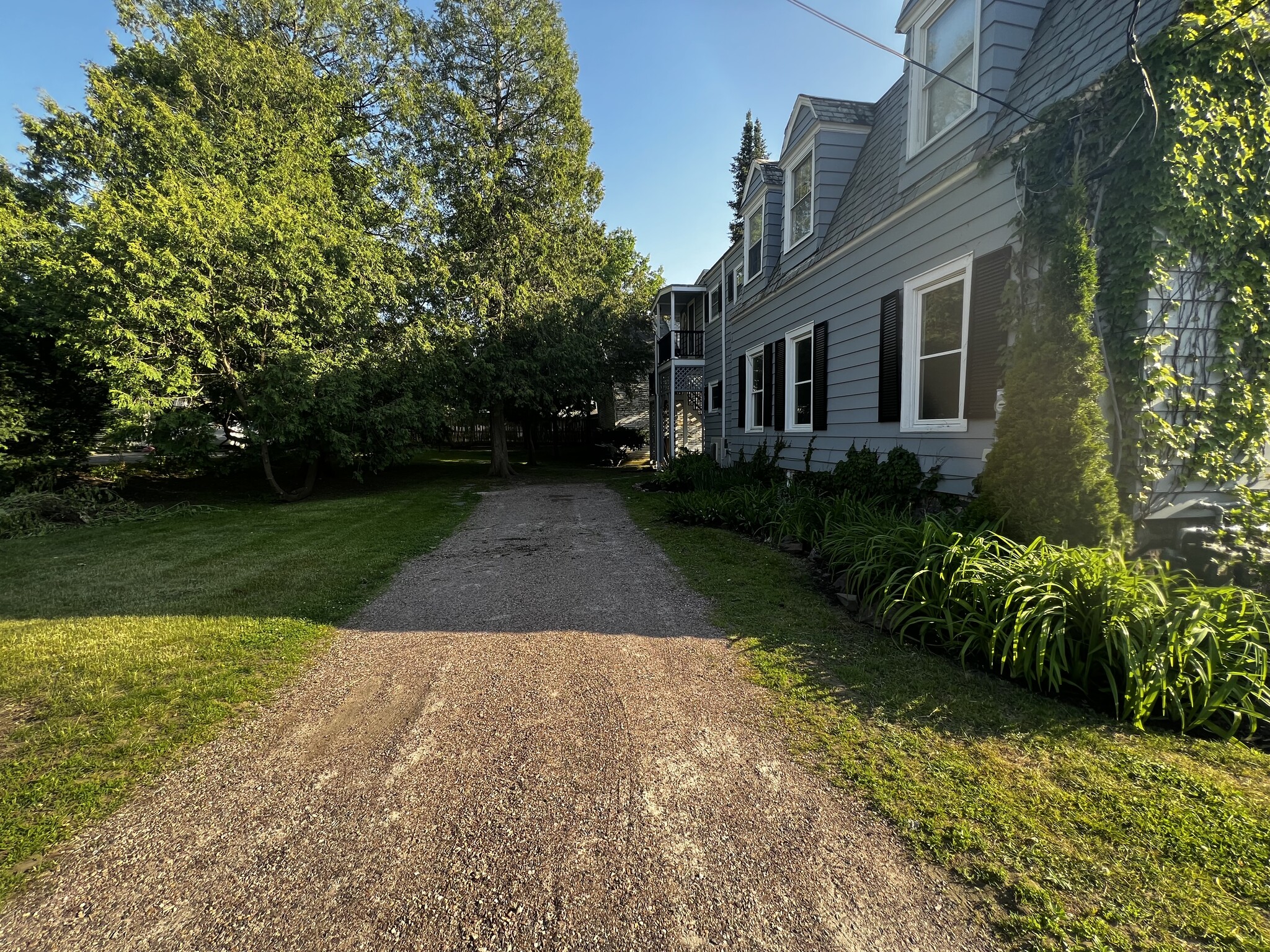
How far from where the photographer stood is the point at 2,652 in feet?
11.8

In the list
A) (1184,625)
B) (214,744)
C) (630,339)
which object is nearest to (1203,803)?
(1184,625)

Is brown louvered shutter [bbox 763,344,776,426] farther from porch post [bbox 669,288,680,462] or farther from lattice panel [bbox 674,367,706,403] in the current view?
lattice panel [bbox 674,367,706,403]

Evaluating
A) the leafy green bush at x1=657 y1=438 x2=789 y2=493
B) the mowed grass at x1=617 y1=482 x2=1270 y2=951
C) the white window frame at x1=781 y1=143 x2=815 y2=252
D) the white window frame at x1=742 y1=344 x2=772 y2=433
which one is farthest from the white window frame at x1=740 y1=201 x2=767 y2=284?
the mowed grass at x1=617 y1=482 x2=1270 y2=951

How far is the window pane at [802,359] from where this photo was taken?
894 cm

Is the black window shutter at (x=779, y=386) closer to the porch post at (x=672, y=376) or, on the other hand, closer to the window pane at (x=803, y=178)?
the window pane at (x=803, y=178)

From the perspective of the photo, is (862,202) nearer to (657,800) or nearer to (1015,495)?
(1015,495)

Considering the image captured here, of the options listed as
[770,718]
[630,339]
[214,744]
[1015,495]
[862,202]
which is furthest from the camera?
[630,339]

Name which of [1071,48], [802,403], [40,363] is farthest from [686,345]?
[40,363]

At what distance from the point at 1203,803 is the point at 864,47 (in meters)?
7.35

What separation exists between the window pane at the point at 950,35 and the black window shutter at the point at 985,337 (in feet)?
8.17

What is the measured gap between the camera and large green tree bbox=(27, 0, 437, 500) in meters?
8.94

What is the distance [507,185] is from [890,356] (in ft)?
44.5

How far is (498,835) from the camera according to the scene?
2.03 metres

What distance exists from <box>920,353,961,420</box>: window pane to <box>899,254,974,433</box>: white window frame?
78mm
